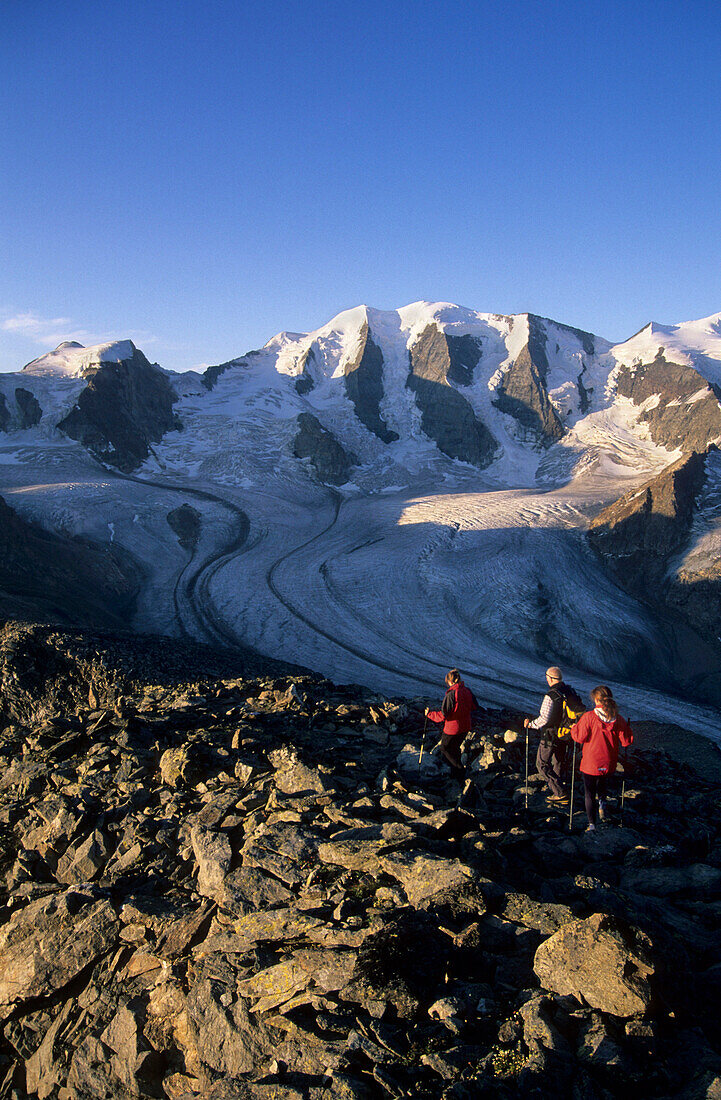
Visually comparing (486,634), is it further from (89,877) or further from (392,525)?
(89,877)

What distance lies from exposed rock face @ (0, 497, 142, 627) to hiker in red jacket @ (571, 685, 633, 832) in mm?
16376

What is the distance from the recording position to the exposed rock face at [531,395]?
57250 millimetres

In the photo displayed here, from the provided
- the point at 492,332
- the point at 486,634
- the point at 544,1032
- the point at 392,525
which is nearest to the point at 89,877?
the point at 544,1032

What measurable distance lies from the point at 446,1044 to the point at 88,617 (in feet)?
71.9

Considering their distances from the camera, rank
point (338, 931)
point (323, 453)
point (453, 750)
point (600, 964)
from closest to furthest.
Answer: point (600, 964) → point (338, 931) → point (453, 750) → point (323, 453)

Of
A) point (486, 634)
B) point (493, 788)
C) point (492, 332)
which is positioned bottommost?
point (486, 634)

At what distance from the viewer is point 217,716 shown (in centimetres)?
909

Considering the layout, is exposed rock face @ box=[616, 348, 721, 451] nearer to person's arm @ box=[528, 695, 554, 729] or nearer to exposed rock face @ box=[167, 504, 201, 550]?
exposed rock face @ box=[167, 504, 201, 550]

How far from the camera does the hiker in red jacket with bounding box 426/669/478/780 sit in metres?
7.04

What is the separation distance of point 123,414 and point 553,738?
171 ft

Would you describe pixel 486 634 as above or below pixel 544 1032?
below

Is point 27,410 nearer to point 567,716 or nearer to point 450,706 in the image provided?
point 450,706

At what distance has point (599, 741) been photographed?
6.25 metres

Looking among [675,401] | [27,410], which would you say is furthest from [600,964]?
[27,410]
